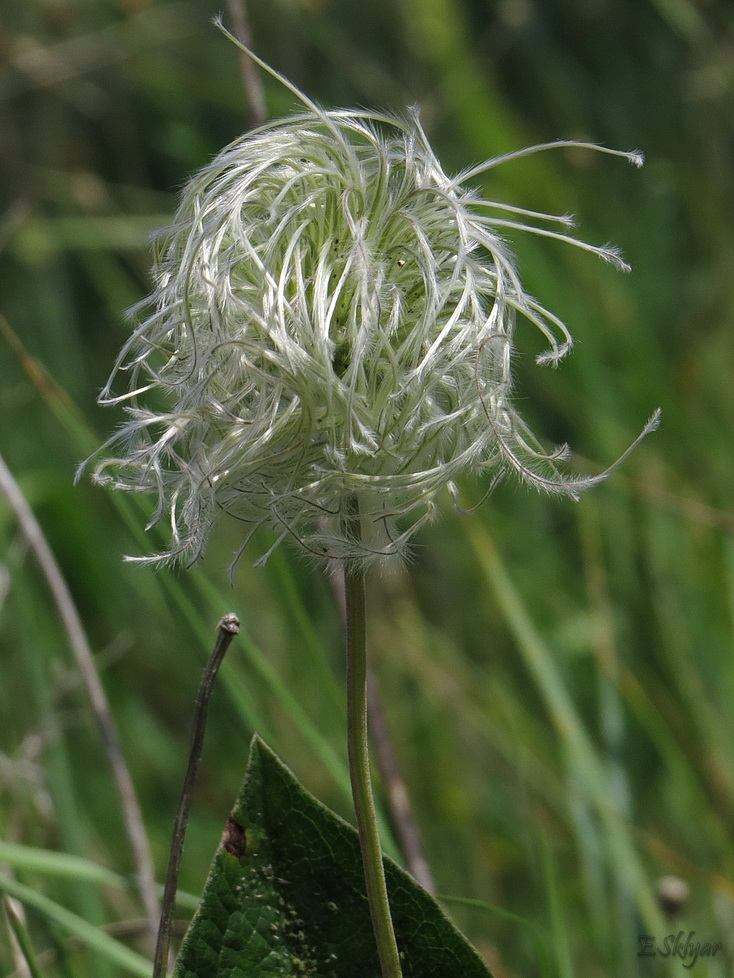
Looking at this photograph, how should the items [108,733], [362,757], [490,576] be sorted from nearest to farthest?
[362,757]
[108,733]
[490,576]

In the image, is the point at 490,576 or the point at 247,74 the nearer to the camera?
the point at 247,74

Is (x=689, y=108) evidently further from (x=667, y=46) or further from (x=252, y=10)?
(x=252, y=10)

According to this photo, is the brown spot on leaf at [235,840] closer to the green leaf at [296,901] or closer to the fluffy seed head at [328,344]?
the green leaf at [296,901]

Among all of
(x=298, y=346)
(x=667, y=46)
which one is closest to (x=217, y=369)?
(x=298, y=346)

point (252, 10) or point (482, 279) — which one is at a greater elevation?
point (252, 10)

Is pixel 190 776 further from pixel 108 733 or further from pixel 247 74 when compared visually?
pixel 247 74

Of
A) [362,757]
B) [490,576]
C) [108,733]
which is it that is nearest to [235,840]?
[362,757]

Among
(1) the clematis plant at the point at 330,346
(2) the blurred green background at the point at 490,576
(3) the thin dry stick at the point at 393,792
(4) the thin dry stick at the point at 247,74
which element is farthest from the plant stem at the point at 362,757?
→ (4) the thin dry stick at the point at 247,74
